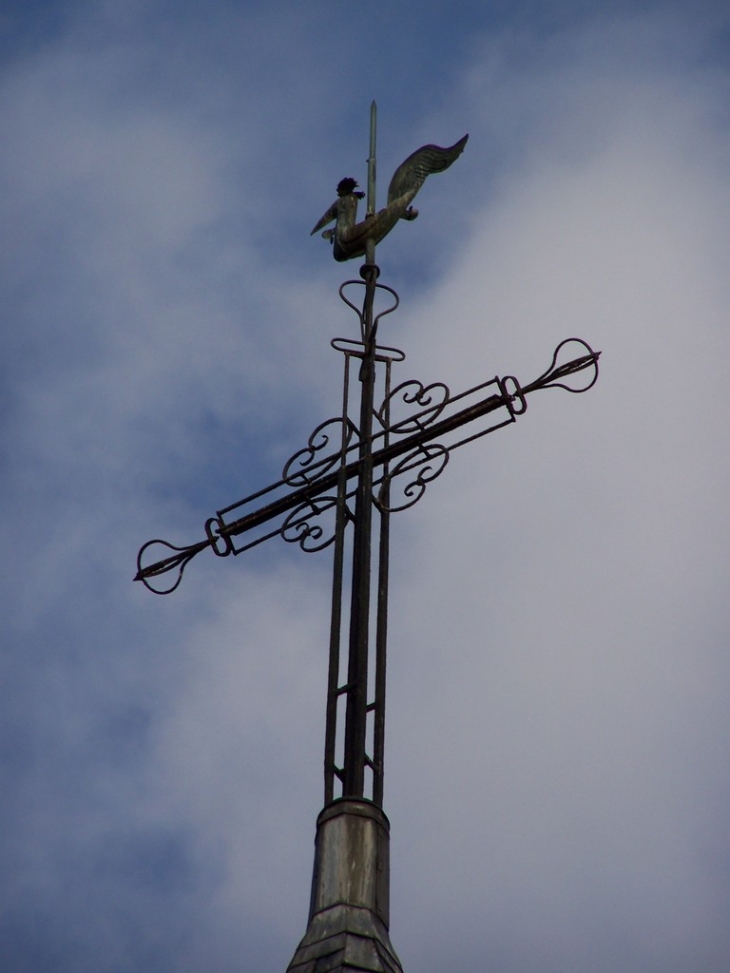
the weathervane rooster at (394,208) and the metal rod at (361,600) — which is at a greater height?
the weathervane rooster at (394,208)

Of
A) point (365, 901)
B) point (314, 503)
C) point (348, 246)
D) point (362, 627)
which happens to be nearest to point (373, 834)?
point (365, 901)

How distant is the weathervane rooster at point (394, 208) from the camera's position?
955cm

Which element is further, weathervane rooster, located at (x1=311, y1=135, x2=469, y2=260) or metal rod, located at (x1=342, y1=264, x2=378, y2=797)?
weathervane rooster, located at (x1=311, y1=135, x2=469, y2=260)

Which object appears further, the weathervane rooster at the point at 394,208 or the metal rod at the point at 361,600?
the weathervane rooster at the point at 394,208

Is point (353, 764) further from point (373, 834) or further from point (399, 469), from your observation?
point (399, 469)

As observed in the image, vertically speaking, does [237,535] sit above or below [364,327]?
below

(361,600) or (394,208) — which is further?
(394,208)

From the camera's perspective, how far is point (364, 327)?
30.5 ft

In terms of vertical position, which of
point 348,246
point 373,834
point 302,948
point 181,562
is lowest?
point 302,948

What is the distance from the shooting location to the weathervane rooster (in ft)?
31.3

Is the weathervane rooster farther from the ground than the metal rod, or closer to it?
farther from the ground

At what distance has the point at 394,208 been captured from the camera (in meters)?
9.55

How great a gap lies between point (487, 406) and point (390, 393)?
746 millimetres

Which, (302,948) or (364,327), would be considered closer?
(302,948)
